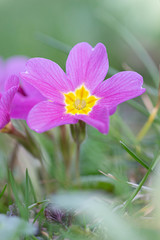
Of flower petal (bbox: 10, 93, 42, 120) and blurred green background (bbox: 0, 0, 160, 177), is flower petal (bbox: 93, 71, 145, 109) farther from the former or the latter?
blurred green background (bbox: 0, 0, 160, 177)

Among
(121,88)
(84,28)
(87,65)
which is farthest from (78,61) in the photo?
(84,28)

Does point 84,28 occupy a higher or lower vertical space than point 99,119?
higher

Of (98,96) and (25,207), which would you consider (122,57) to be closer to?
(98,96)

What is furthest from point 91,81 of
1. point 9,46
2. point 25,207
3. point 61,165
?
point 9,46

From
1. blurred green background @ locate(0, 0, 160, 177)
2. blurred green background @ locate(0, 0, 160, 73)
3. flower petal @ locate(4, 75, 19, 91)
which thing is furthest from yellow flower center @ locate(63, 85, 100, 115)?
blurred green background @ locate(0, 0, 160, 73)

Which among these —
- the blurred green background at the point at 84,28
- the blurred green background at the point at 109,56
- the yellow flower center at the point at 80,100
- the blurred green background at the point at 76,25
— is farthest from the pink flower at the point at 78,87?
the blurred green background at the point at 76,25

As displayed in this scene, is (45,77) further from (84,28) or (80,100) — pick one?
(84,28)

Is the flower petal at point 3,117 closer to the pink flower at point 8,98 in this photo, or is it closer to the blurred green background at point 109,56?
the pink flower at point 8,98
